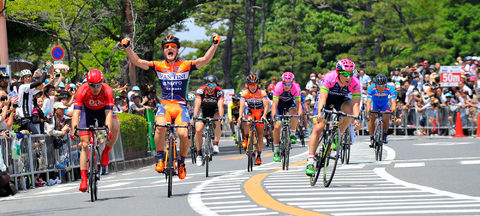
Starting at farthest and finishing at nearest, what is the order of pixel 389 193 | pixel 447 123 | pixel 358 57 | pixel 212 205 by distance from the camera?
1. pixel 358 57
2. pixel 447 123
3. pixel 389 193
4. pixel 212 205

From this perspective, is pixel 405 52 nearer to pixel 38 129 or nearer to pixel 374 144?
pixel 374 144

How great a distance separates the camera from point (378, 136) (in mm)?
21922

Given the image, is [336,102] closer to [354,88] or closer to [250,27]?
[354,88]

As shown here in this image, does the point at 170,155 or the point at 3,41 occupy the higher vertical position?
the point at 3,41

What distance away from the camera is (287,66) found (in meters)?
63.2

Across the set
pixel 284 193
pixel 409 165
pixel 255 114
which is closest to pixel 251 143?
pixel 255 114

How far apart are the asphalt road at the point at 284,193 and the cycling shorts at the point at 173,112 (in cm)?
111

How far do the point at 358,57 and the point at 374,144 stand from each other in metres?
33.7

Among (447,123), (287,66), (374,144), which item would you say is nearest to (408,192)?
(374,144)

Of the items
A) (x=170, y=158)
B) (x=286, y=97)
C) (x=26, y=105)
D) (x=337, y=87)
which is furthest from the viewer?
(x=286, y=97)

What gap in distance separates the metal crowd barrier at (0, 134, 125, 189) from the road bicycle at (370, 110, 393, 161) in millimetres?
6837

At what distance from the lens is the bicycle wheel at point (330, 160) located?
46.7 feet

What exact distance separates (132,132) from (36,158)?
688 centimetres

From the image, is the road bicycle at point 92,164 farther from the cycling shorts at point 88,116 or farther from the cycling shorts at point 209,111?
the cycling shorts at point 209,111
